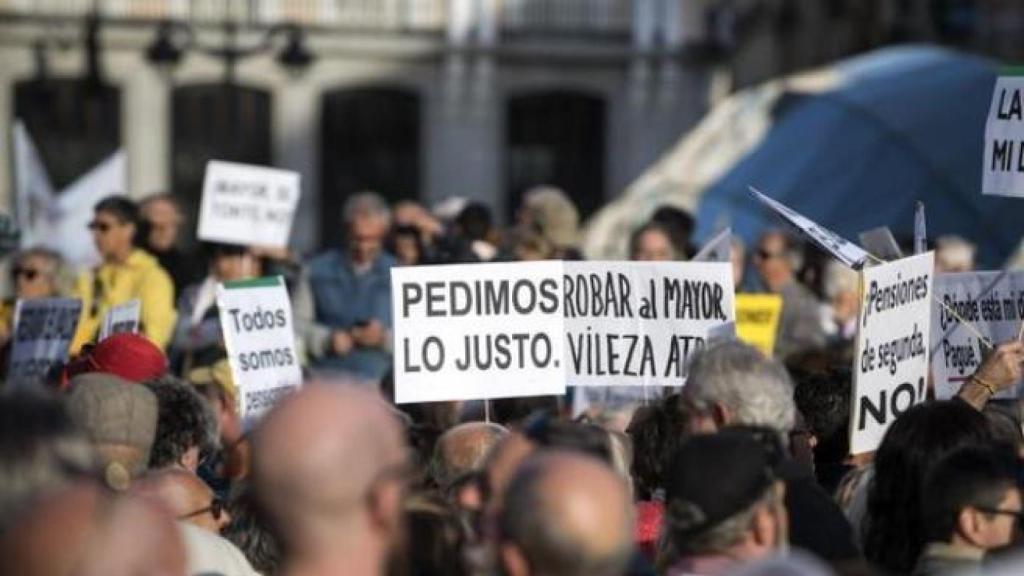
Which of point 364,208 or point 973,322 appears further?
point 364,208

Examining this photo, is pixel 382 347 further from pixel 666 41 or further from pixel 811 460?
pixel 666 41

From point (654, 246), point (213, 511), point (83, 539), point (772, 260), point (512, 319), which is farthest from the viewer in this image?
point (772, 260)

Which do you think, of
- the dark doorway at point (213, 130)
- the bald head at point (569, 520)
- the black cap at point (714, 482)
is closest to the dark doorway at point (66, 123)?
the dark doorway at point (213, 130)

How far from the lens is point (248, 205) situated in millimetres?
17062

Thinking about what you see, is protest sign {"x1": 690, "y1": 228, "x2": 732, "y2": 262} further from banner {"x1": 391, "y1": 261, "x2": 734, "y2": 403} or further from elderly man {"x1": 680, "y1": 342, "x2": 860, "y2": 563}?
elderly man {"x1": 680, "y1": 342, "x2": 860, "y2": 563}

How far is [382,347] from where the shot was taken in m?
14.9

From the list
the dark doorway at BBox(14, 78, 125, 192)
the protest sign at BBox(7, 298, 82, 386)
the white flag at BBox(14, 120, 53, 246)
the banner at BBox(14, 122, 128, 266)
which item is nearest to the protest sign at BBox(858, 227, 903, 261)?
the protest sign at BBox(7, 298, 82, 386)

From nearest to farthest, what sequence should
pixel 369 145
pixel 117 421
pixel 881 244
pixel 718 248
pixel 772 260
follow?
1. pixel 117 421
2. pixel 881 244
3. pixel 718 248
4. pixel 772 260
5. pixel 369 145

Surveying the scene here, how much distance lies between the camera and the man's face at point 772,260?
1588cm

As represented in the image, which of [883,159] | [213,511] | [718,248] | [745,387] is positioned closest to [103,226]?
[718,248]

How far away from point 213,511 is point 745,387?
4.61ft

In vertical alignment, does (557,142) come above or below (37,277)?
below

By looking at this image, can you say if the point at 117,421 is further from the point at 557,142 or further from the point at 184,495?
the point at 557,142

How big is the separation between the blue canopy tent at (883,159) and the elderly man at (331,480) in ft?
58.4
